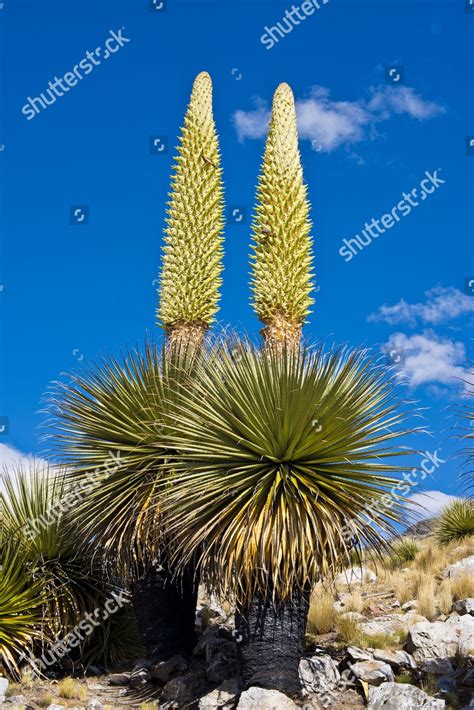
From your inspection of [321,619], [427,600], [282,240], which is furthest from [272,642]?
[282,240]

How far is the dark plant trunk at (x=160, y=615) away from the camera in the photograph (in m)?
9.51

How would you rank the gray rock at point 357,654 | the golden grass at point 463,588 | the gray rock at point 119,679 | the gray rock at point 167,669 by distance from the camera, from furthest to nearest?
the golden grass at point 463,588 → the gray rock at point 119,679 → the gray rock at point 167,669 → the gray rock at point 357,654

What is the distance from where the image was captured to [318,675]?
309 inches

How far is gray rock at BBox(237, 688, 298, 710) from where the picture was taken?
6875mm

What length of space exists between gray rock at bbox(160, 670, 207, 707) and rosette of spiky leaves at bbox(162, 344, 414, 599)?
1640 millimetres

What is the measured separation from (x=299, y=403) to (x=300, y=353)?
0.65 m

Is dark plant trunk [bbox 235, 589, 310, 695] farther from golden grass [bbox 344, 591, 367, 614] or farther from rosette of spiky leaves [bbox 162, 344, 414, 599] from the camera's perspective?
golden grass [bbox 344, 591, 367, 614]

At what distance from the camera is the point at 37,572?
1026 cm

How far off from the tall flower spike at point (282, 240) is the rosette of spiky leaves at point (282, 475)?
1.40 metres

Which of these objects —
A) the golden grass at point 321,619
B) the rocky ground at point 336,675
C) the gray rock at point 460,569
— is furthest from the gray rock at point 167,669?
the gray rock at point 460,569

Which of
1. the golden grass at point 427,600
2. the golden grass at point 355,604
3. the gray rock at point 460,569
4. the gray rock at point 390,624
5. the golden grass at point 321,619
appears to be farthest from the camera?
the gray rock at point 460,569

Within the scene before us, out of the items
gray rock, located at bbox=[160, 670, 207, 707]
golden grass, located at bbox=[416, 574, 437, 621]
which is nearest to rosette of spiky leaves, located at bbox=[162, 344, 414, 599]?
gray rock, located at bbox=[160, 670, 207, 707]

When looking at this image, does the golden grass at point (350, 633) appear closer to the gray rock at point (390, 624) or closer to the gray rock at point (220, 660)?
the gray rock at point (390, 624)

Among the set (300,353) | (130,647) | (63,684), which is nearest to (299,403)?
(300,353)
